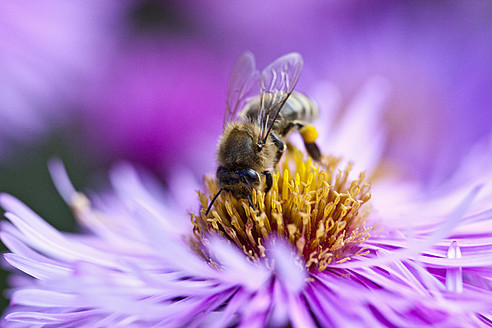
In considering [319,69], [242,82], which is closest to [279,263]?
[242,82]

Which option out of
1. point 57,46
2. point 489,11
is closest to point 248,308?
point 57,46

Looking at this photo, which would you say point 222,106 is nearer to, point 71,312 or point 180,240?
point 180,240

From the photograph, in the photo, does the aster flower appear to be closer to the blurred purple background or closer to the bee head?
the bee head

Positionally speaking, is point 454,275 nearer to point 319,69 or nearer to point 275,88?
point 275,88

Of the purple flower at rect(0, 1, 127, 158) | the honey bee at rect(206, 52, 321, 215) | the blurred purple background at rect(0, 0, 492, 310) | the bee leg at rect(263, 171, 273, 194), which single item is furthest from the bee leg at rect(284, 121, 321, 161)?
the purple flower at rect(0, 1, 127, 158)

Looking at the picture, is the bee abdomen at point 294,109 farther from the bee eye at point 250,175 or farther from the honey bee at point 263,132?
the bee eye at point 250,175

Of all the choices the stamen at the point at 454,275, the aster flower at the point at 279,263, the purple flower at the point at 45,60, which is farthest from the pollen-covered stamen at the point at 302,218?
the purple flower at the point at 45,60

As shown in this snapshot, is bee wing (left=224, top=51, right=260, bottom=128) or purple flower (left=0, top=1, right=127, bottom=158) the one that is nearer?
bee wing (left=224, top=51, right=260, bottom=128)
